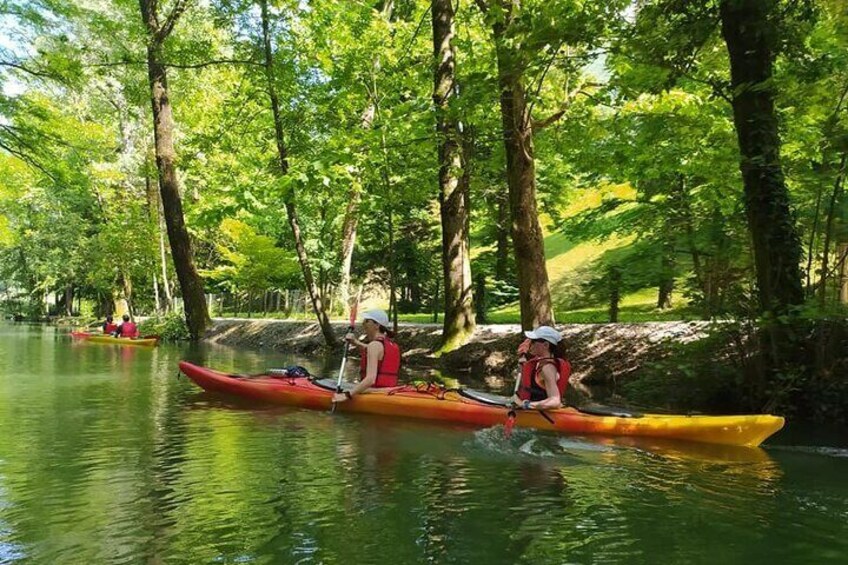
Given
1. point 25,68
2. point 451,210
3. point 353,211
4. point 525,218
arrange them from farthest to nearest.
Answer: point 353,211, point 451,210, point 25,68, point 525,218

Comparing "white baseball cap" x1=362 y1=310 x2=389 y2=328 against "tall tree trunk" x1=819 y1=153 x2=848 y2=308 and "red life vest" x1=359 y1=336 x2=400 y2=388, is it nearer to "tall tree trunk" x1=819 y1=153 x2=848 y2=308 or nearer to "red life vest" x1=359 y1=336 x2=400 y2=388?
"red life vest" x1=359 y1=336 x2=400 y2=388

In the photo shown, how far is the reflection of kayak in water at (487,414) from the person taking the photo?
6508 mm

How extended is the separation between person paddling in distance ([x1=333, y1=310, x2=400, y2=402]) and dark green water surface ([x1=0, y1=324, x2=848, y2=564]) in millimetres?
425

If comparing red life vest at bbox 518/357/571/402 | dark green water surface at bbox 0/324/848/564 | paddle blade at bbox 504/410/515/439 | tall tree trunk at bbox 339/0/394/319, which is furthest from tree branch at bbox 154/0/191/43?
paddle blade at bbox 504/410/515/439

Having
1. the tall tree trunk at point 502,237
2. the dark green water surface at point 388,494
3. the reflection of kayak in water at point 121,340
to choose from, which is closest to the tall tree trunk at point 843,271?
the dark green water surface at point 388,494

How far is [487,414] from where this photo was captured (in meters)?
7.33

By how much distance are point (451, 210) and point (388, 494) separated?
9.63 meters

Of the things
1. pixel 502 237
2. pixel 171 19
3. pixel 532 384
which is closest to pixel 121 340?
pixel 171 19

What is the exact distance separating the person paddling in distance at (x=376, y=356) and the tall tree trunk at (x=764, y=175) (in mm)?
4214

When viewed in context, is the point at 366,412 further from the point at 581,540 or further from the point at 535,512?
the point at 581,540

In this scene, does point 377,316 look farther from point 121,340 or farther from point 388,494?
point 121,340

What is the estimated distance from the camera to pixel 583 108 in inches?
516

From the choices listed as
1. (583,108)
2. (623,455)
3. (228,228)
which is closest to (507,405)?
(623,455)

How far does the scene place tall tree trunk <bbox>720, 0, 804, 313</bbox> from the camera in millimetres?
7766
